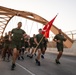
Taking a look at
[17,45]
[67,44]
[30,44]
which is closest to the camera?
[17,45]

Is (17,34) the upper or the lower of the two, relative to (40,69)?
upper

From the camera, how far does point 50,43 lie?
30.0m

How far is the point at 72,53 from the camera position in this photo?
20.5m

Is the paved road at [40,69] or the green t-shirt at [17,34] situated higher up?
the green t-shirt at [17,34]

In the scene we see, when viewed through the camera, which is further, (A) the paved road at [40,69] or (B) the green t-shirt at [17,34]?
(B) the green t-shirt at [17,34]

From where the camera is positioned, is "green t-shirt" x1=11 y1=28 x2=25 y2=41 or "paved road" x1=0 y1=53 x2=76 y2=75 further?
"green t-shirt" x1=11 y1=28 x2=25 y2=41

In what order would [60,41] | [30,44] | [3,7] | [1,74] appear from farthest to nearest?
[3,7], [30,44], [60,41], [1,74]

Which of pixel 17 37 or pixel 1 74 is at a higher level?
pixel 17 37

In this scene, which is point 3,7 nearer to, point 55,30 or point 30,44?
point 55,30

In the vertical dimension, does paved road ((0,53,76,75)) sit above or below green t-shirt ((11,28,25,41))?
below

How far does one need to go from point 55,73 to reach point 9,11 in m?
21.0

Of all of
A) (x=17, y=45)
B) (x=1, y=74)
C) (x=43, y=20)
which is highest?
(x=43, y=20)

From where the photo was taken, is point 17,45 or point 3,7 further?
point 3,7

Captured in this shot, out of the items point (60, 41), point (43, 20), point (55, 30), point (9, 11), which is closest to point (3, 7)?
point (9, 11)
